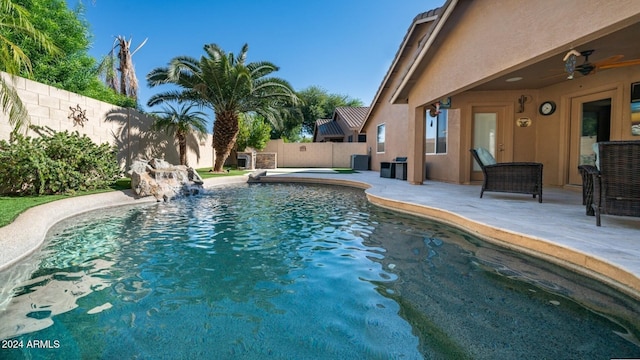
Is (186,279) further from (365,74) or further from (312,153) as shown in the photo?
(365,74)

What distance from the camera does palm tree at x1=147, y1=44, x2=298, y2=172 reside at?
49.1 feet

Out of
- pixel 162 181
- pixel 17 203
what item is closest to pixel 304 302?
pixel 17 203

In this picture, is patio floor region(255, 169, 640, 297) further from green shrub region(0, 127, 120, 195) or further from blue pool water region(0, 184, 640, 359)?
green shrub region(0, 127, 120, 195)

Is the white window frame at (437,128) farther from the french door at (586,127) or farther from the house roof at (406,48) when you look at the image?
the french door at (586,127)

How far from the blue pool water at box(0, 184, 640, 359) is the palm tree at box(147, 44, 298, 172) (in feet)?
37.9

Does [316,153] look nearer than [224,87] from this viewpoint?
No

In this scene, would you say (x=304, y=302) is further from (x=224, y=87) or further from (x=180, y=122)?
(x=180, y=122)

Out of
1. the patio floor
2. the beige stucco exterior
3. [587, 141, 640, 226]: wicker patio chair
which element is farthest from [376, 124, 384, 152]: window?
[587, 141, 640, 226]: wicker patio chair

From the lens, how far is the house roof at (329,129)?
29.2 metres

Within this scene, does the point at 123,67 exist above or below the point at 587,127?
above

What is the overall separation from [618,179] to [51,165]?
10315 millimetres

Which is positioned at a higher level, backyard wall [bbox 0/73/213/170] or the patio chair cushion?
backyard wall [bbox 0/73/213/170]

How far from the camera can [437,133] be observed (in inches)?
458

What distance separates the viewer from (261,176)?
14992 mm
